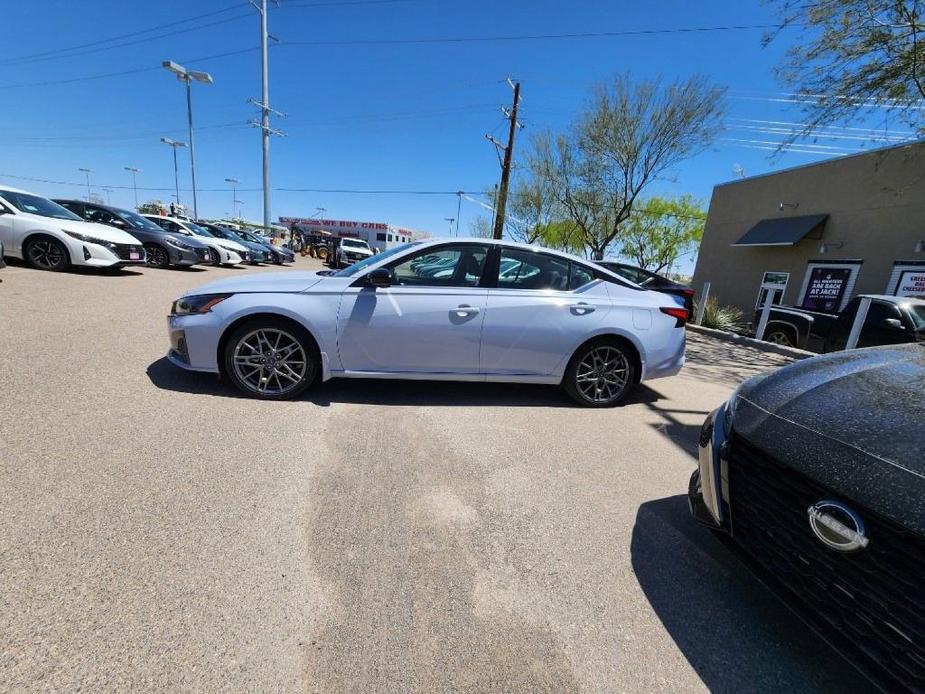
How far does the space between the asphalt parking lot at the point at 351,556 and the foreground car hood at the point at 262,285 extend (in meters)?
0.87

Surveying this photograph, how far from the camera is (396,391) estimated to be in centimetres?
403

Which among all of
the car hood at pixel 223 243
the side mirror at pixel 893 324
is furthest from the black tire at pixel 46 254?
the side mirror at pixel 893 324

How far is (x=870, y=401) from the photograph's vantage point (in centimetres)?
166

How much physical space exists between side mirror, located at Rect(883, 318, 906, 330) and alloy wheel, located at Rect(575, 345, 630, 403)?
19.2 ft

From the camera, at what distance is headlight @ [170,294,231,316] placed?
3.46 meters

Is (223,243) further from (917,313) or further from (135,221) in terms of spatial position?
(917,313)

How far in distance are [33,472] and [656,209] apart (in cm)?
3357

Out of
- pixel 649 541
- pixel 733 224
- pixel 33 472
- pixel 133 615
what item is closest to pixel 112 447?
pixel 33 472

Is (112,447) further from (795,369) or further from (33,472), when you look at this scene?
(795,369)

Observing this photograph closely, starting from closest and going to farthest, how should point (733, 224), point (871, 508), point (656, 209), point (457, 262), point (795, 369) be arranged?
1. point (871, 508)
2. point (795, 369)
3. point (457, 262)
4. point (733, 224)
5. point (656, 209)

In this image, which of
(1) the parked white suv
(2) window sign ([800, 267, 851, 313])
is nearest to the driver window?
(1) the parked white suv

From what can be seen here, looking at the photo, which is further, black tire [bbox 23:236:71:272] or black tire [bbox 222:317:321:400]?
black tire [bbox 23:236:71:272]

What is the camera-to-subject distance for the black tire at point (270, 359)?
349cm

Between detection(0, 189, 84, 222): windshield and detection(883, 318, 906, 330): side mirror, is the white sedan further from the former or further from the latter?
detection(0, 189, 84, 222): windshield
